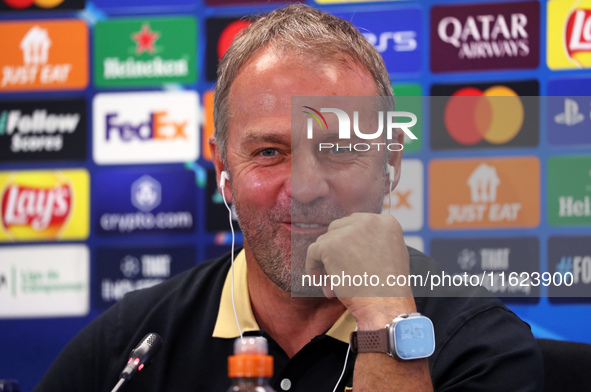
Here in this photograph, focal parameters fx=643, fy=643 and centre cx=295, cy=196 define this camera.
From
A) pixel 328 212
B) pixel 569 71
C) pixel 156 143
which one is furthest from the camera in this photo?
pixel 156 143

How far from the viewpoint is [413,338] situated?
1024mm

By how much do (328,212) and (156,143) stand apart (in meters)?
1.23

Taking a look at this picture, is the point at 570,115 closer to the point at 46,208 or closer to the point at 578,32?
the point at 578,32

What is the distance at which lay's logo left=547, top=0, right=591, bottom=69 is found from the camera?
2.05 metres

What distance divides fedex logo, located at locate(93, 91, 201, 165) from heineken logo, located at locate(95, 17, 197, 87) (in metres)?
0.06

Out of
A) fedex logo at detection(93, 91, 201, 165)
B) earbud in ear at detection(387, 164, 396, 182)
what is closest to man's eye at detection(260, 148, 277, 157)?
earbud in ear at detection(387, 164, 396, 182)

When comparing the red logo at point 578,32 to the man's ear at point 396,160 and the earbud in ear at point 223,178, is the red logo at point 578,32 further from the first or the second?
the earbud in ear at point 223,178

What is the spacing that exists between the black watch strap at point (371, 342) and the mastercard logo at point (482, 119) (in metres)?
0.55

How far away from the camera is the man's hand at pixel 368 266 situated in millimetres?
1074

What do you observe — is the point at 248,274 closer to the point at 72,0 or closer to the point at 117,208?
the point at 117,208

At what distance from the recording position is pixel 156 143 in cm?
222

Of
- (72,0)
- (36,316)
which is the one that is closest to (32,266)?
(36,316)

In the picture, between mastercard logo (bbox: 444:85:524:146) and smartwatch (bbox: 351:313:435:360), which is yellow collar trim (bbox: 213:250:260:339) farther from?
mastercard logo (bbox: 444:85:524:146)

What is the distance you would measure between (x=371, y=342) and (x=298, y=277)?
209 mm
